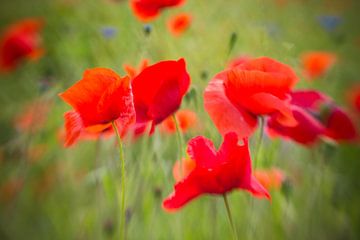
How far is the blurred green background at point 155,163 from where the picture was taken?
0.71m

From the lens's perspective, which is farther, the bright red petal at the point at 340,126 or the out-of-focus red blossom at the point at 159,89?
the bright red petal at the point at 340,126

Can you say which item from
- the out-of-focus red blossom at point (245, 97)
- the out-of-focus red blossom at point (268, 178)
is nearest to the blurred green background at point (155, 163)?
the out-of-focus red blossom at point (268, 178)

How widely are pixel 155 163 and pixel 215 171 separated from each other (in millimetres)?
266

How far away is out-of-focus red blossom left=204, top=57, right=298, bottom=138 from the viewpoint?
0.40 meters

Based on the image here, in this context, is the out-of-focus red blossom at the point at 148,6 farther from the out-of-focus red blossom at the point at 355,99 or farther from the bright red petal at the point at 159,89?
the out-of-focus red blossom at the point at 355,99

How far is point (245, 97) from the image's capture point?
428 mm

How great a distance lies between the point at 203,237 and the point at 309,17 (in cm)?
167

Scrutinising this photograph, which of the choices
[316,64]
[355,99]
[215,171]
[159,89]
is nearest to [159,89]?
[159,89]

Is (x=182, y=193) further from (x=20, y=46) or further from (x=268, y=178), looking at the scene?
(x=20, y=46)

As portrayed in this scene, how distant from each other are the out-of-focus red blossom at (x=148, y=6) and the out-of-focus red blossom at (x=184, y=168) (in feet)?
0.74

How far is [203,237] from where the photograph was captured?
72cm

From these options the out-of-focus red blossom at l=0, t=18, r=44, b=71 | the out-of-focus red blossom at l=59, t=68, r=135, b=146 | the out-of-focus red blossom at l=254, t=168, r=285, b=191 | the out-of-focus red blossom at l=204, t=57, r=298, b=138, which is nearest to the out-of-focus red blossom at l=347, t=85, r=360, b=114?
the out-of-focus red blossom at l=254, t=168, r=285, b=191

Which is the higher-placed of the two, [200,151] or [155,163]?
[200,151]

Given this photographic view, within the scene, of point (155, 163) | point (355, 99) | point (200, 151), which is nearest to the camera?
point (200, 151)
